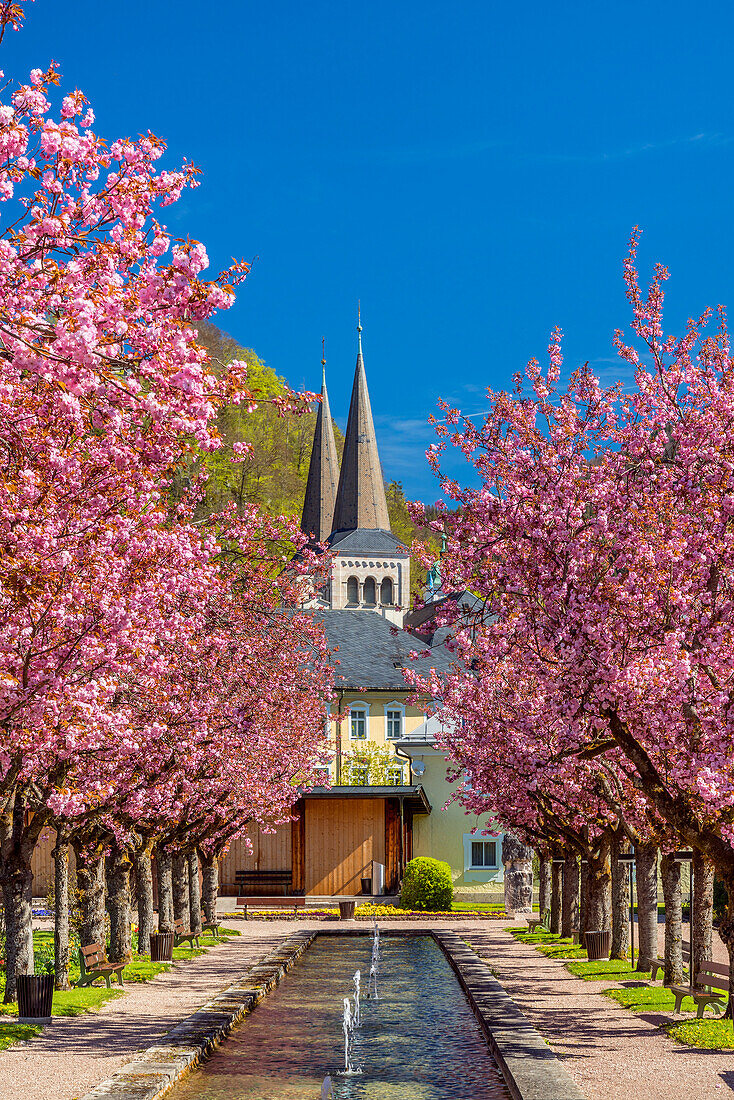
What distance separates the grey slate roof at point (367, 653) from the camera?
49531 mm

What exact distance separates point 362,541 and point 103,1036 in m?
77.5

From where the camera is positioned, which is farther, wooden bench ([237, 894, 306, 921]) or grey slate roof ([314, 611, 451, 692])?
grey slate roof ([314, 611, 451, 692])

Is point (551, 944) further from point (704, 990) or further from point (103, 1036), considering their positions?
point (103, 1036)

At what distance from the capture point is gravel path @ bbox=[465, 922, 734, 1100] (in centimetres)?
1141

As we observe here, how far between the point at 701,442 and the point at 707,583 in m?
1.66

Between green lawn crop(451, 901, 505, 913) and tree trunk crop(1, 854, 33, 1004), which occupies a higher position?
tree trunk crop(1, 854, 33, 1004)

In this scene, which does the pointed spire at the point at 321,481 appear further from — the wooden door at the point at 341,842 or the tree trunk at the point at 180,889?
the tree trunk at the point at 180,889

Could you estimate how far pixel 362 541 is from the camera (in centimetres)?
9181

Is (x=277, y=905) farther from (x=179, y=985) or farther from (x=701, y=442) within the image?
(x=701, y=442)

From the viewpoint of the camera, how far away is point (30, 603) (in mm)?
10648

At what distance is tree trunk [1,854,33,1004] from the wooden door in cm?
2925

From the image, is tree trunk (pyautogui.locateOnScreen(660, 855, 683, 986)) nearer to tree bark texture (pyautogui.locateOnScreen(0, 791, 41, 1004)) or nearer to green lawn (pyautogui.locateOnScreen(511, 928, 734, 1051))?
green lawn (pyautogui.locateOnScreen(511, 928, 734, 1051))

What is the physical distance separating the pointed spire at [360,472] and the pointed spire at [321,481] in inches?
66.5

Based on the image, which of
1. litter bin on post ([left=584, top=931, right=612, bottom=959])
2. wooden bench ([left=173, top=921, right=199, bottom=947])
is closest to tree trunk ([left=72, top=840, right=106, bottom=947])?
wooden bench ([left=173, top=921, right=199, bottom=947])
